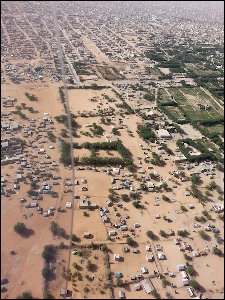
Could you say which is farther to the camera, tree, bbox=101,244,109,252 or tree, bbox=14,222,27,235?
tree, bbox=101,244,109,252

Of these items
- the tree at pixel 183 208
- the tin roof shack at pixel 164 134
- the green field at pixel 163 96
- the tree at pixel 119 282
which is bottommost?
the tree at pixel 119 282

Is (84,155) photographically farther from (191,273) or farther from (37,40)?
(37,40)

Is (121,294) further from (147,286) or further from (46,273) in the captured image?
(46,273)

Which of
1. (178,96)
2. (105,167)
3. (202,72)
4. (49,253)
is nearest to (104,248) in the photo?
(105,167)

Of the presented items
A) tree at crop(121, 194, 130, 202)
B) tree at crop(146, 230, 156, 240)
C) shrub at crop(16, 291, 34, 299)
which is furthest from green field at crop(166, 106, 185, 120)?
shrub at crop(16, 291, 34, 299)

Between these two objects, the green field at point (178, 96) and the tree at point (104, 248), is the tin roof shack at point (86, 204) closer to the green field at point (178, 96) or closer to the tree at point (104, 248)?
the tree at point (104, 248)

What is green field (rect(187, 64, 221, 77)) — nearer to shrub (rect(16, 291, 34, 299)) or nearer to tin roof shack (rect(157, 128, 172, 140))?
tin roof shack (rect(157, 128, 172, 140))

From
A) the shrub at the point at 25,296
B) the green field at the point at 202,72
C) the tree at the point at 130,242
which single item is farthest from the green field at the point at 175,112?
the shrub at the point at 25,296
